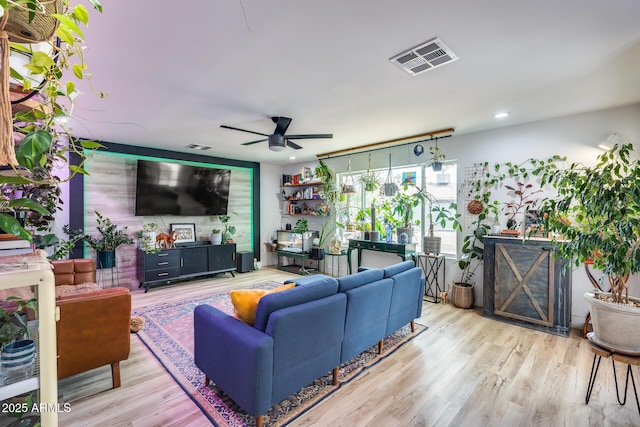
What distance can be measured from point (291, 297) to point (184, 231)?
4.50 meters

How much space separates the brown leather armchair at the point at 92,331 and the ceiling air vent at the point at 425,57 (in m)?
2.82

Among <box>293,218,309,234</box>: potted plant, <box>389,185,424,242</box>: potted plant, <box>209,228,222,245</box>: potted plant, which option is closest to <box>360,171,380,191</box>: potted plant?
<box>389,185,424,242</box>: potted plant

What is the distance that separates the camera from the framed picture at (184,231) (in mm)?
5677

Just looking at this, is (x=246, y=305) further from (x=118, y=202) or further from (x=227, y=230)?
(x=227, y=230)

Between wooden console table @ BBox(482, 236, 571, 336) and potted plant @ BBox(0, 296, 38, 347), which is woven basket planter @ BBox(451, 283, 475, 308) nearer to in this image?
wooden console table @ BBox(482, 236, 571, 336)

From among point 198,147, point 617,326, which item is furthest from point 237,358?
point 198,147

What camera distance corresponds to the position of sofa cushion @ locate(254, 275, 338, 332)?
195 centimetres

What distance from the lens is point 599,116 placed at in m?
3.37

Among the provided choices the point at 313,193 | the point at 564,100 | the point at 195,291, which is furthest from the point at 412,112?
the point at 195,291

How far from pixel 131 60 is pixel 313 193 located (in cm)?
451

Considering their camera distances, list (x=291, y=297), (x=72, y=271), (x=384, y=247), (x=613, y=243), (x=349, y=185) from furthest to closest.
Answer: (x=349, y=185) → (x=384, y=247) → (x=72, y=271) → (x=291, y=297) → (x=613, y=243)

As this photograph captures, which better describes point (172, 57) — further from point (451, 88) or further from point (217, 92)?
point (451, 88)

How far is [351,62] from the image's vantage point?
224 cm

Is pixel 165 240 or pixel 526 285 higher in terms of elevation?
pixel 165 240
